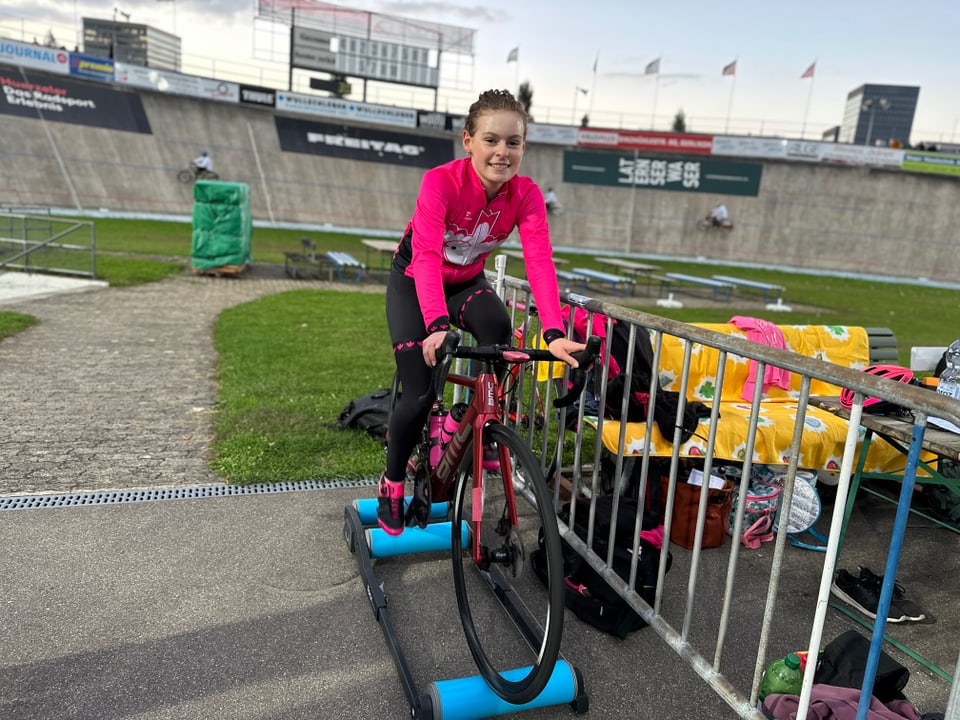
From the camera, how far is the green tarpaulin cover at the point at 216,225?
45.4 feet

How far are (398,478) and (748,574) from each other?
6.28ft

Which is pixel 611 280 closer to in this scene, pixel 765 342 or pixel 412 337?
pixel 765 342

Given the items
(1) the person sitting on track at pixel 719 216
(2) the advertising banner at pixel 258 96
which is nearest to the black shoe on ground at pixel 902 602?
(1) the person sitting on track at pixel 719 216

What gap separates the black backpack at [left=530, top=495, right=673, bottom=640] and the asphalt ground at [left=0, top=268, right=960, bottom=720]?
8 centimetres

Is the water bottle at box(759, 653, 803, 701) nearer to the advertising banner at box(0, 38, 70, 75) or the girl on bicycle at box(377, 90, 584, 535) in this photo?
the girl on bicycle at box(377, 90, 584, 535)

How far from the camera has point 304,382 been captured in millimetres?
6469

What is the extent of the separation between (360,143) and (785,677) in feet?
114

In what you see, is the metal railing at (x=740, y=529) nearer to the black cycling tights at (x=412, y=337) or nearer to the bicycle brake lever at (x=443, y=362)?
the black cycling tights at (x=412, y=337)

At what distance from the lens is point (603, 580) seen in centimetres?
307

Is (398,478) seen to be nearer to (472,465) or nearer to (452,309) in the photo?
(472,465)

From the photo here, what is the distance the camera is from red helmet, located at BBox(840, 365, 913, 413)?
3.12 meters

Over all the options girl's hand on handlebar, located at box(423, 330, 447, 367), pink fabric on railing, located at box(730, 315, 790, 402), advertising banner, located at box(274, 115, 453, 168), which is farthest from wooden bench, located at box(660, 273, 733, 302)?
advertising banner, located at box(274, 115, 453, 168)

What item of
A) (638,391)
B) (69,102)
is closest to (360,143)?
(69,102)

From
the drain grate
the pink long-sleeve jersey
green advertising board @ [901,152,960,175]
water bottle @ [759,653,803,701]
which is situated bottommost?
the drain grate
